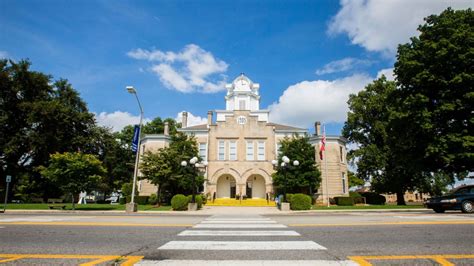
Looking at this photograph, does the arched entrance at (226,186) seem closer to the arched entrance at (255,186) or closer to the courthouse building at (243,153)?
the courthouse building at (243,153)

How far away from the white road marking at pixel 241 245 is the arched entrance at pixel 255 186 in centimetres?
3194

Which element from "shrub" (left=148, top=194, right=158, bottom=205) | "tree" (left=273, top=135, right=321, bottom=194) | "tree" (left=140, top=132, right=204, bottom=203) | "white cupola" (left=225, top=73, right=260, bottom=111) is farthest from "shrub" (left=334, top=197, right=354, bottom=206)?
"white cupola" (left=225, top=73, right=260, bottom=111)

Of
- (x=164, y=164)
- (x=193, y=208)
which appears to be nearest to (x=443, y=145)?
(x=193, y=208)

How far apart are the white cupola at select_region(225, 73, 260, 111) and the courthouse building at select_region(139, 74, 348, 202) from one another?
25.0 feet

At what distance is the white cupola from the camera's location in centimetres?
4691

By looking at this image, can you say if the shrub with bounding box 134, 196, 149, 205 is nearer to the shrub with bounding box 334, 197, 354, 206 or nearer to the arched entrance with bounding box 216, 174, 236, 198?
the arched entrance with bounding box 216, 174, 236, 198

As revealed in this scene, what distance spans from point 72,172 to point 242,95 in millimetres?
29927

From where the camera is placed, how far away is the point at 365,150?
35281 mm

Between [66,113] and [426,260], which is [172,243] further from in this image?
[66,113]

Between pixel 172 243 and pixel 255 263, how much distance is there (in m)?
2.50

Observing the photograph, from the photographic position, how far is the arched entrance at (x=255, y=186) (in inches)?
1486

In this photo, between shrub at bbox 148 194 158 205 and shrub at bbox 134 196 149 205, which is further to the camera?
shrub at bbox 134 196 149 205

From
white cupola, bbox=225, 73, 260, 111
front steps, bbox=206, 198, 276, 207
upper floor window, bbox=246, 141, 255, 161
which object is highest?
white cupola, bbox=225, 73, 260, 111

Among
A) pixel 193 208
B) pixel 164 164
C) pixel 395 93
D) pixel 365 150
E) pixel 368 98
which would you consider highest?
pixel 368 98
